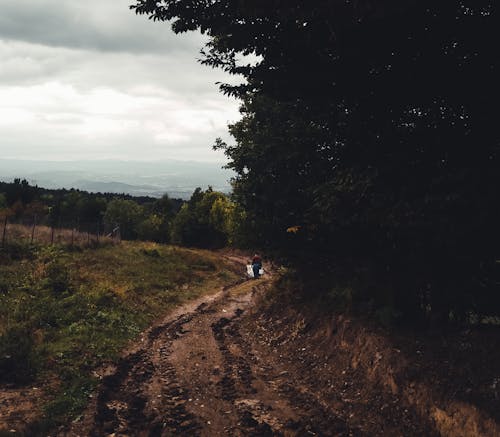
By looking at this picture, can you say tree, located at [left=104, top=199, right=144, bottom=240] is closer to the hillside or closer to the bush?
the hillside

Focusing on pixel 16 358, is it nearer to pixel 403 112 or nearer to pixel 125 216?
pixel 403 112

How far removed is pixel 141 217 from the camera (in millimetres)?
100688

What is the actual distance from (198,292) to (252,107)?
11.2 meters

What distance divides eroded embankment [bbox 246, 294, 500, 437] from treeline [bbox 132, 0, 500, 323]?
2.40 feet

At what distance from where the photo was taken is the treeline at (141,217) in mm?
31241

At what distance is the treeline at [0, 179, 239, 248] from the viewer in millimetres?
31241

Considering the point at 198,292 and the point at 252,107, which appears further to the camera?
the point at 198,292

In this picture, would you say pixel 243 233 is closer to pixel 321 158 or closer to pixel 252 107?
pixel 252 107

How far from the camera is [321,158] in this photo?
9.05 m

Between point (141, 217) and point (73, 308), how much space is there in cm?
8969

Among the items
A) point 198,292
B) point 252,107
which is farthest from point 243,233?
point 198,292

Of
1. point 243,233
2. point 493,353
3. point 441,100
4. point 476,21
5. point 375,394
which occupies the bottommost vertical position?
point 375,394

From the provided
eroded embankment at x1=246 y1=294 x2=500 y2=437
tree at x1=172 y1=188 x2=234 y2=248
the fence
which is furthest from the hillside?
tree at x1=172 y1=188 x2=234 y2=248

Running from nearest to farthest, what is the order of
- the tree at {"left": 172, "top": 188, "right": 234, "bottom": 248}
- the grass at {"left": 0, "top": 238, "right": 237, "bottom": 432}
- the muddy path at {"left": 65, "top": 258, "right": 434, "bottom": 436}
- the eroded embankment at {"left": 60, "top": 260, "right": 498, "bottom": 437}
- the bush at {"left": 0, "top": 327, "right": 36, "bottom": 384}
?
the eroded embankment at {"left": 60, "top": 260, "right": 498, "bottom": 437} < the muddy path at {"left": 65, "top": 258, "right": 434, "bottom": 436} < the bush at {"left": 0, "top": 327, "right": 36, "bottom": 384} < the grass at {"left": 0, "top": 238, "right": 237, "bottom": 432} < the tree at {"left": 172, "top": 188, "right": 234, "bottom": 248}
